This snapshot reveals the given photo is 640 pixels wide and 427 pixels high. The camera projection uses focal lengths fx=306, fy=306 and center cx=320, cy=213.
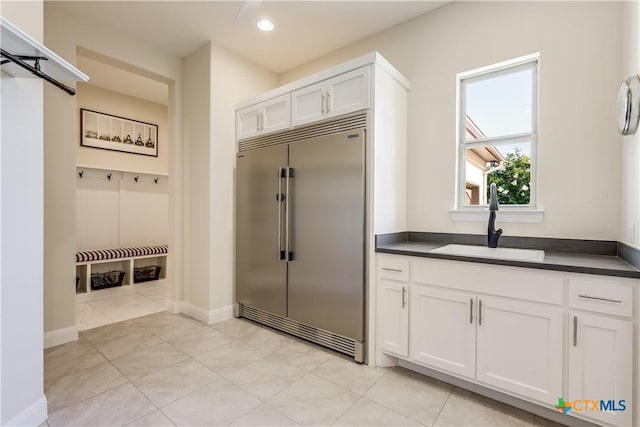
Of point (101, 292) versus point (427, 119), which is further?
point (101, 292)

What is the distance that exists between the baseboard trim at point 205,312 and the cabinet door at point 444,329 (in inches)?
83.2

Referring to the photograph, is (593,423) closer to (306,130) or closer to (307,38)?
(306,130)

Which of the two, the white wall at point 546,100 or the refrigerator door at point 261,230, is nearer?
the white wall at point 546,100

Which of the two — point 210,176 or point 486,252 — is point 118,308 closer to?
point 210,176

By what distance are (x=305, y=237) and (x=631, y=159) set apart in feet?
7.28

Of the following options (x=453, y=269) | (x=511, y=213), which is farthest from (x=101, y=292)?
(x=511, y=213)

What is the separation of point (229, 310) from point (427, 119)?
2.88m

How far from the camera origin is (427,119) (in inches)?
109

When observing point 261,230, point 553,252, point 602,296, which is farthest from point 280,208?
point 602,296

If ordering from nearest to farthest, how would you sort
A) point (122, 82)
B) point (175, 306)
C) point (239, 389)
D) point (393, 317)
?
point (239, 389) → point (393, 317) → point (175, 306) → point (122, 82)

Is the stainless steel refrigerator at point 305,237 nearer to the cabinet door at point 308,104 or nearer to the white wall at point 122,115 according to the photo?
→ the cabinet door at point 308,104

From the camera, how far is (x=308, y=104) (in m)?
2.80

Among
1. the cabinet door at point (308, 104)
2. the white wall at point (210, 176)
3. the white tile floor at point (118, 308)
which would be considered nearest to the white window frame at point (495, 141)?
the cabinet door at point (308, 104)

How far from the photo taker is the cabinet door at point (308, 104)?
8.83 ft
